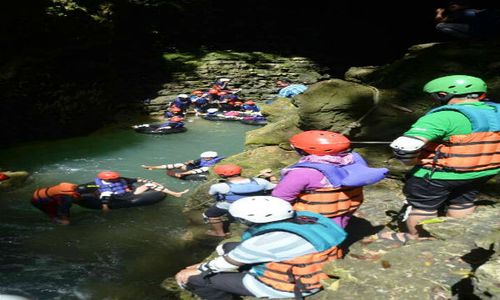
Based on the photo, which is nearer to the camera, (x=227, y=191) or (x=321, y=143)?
(x=321, y=143)

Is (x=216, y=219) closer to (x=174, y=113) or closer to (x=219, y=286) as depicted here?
(x=219, y=286)

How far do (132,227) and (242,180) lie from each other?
2.20m

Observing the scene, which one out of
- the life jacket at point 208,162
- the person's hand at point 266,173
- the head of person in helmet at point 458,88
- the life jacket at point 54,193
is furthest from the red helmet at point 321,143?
the life jacket at point 208,162

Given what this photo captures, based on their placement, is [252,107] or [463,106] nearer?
[463,106]

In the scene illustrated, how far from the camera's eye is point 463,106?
340cm

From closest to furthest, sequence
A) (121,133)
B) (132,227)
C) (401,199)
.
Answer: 1. (401,199)
2. (132,227)
3. (121,133)

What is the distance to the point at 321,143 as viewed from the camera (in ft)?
11.1

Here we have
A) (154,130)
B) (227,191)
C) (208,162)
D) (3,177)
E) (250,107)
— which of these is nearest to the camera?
(227,191)

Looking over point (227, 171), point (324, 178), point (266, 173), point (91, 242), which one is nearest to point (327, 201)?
point (324, 178)

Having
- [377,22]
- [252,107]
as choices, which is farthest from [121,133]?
[377,22]

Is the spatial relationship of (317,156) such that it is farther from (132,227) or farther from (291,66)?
(291,66)

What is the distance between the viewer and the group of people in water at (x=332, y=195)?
293 cm

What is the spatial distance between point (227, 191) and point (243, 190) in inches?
10.2

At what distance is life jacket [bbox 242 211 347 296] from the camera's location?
114 inches
